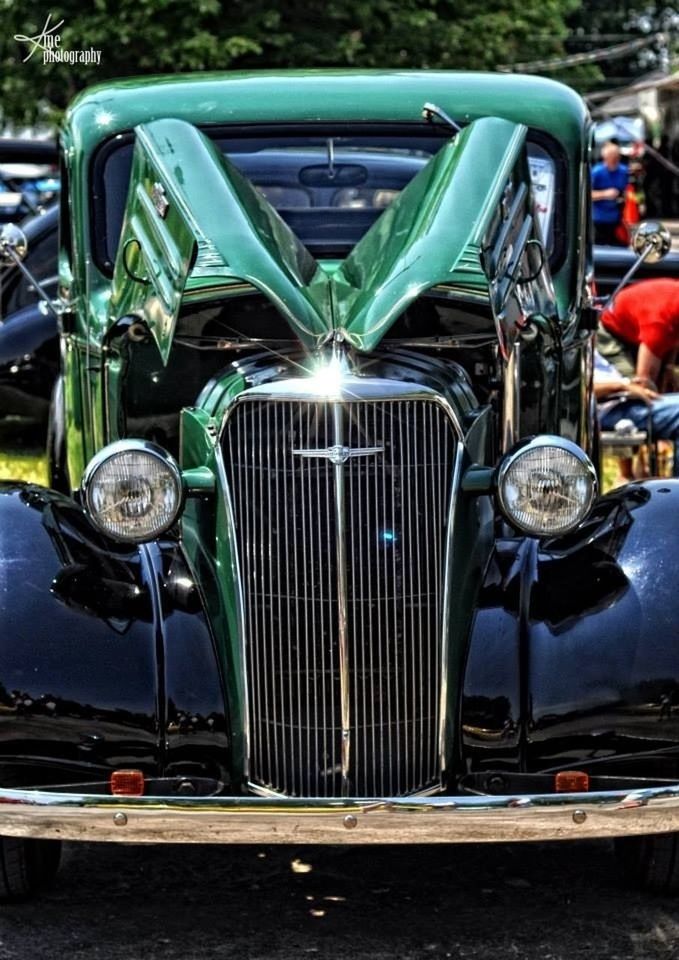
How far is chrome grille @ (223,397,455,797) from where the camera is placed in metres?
3.79

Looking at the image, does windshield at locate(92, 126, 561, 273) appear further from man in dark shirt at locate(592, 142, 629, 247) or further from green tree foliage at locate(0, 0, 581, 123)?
green tree foliage at locate(0, 0, 581, 123)

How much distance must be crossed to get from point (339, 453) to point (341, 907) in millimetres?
1207

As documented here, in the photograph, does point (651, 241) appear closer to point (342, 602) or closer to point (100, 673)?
point (342, 602)

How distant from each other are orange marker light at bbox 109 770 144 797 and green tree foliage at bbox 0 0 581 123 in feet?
55.3

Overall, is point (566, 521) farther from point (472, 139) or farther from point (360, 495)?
point (472, 139)

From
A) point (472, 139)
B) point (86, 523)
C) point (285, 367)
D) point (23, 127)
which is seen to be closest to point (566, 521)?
point (285, 367)

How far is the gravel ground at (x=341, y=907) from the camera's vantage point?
3.90 metres

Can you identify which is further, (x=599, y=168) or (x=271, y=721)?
(x=599, y=168)

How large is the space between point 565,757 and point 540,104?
272cm

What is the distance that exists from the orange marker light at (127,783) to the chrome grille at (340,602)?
0.95 feet

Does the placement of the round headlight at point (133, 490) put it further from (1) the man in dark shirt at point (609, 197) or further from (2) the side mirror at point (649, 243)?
(1) the man in dark shirt at point (609, 197)

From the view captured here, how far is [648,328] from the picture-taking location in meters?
8.98

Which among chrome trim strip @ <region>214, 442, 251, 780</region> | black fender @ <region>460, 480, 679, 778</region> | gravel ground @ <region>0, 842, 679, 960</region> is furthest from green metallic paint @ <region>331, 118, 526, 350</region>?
gravel ground @ <region>0, 842, 679, 960</region>

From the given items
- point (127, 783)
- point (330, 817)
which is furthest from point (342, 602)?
point (127, 783)
